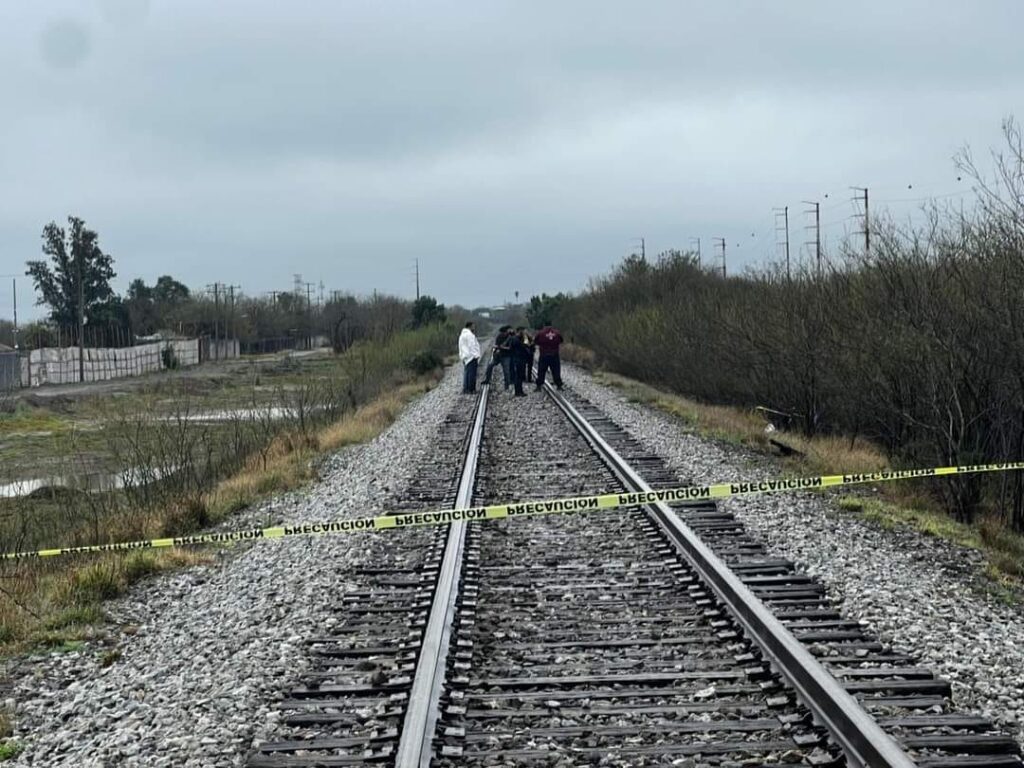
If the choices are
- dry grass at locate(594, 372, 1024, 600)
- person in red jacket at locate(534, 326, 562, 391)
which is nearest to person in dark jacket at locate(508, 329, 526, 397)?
person in red jacket at locate(534, 326, 562, 391)

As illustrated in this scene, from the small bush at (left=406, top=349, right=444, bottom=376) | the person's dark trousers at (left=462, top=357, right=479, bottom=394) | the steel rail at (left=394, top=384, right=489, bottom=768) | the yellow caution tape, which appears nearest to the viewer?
the steel rail at (left=394, top=384, right=489, bottom=768)

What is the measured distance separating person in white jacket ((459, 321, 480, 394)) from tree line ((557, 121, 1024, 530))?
623 cm

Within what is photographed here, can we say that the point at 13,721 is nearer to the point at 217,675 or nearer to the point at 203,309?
the point at 217,675

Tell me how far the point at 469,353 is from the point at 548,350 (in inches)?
82.0

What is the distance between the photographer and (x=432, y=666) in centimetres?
603

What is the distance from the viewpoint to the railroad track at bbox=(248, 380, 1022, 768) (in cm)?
501

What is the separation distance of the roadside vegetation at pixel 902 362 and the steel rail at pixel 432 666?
4534 mm

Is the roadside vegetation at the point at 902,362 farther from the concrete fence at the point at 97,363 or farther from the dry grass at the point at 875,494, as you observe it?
the concrete fence at the point at 97,363

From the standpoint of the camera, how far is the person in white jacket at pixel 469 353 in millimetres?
29016

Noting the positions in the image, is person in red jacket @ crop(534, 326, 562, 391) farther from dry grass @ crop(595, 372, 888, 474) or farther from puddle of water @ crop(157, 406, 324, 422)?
puddle of water @ crop(157, 406, 324, 422)

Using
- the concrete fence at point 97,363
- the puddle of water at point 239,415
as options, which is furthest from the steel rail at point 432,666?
the concrete fence at point 97,363

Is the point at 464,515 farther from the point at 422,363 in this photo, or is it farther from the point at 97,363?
the point at 97,363

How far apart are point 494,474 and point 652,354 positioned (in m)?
23.5

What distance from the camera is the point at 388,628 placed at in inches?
284
